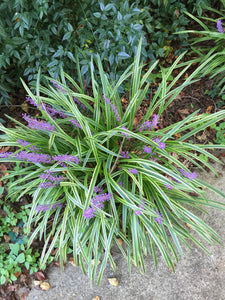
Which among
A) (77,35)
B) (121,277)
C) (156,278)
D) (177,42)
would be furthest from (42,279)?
(177,42)

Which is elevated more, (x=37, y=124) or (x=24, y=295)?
(x=37, y=124)

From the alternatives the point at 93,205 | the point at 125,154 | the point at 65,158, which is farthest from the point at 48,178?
the point at 125,154

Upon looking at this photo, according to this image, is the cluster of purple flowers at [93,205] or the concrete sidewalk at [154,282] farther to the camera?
the concrete sidewalk at [154,282]

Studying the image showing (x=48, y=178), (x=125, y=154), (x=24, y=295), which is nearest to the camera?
(x=48, y=178)

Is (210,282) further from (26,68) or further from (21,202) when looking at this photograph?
(26,68)

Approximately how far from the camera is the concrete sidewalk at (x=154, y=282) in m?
2.24

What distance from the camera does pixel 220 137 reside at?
2615 mm

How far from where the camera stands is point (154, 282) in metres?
2.28

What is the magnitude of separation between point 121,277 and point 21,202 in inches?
44.9

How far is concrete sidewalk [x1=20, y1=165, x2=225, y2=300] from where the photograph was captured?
2238 mm

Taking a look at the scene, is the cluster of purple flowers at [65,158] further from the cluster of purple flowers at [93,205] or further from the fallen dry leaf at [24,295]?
the fallen dry leaf at [24,295]

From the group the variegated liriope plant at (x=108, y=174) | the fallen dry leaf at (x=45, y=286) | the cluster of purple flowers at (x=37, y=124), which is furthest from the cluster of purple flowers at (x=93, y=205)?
the fallen dry leaf at (x=45, y=286)

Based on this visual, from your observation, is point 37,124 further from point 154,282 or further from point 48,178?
point 154,282

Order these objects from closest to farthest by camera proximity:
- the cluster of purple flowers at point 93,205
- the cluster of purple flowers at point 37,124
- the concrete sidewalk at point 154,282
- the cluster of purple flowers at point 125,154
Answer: the cluster of purple flowers at point 93,205 → the cluster of purple flowers at point 37,124 → the cluster of purple flowers at point 125,154 → the concrete sidewalk at point 154,282
